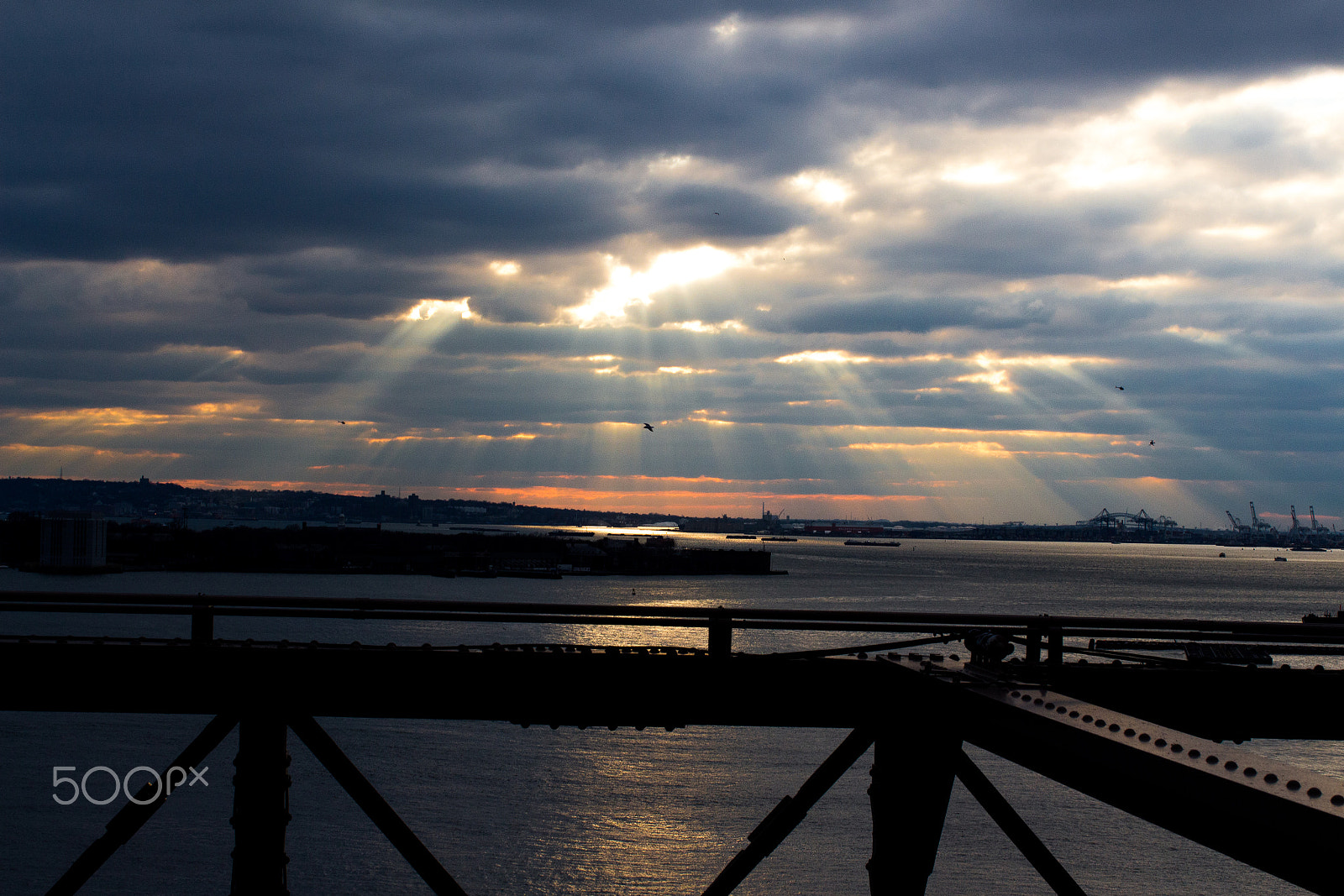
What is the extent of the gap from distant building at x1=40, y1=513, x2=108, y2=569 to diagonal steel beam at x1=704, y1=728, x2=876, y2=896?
576 ft

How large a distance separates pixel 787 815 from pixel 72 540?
590ft

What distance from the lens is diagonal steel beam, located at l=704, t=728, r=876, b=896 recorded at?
8.74m

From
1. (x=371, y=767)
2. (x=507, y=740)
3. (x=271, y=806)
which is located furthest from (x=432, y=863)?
(x=507, y=740)

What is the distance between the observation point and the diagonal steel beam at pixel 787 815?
8.74 m

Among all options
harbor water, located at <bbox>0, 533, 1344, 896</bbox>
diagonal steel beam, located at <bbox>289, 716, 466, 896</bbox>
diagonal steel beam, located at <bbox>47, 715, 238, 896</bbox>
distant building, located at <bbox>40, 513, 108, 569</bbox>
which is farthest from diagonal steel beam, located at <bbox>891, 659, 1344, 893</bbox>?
distant building, located at <bbox>40, 513, 108, 569</bbox>

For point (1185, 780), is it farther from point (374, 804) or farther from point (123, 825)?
point (123, 825)

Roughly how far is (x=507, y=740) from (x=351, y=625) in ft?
186

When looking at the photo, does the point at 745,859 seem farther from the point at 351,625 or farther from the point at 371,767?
the point at 351,625

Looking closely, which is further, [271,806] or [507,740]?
[507,740]

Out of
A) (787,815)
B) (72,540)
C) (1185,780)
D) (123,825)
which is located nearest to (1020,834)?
(787,815)

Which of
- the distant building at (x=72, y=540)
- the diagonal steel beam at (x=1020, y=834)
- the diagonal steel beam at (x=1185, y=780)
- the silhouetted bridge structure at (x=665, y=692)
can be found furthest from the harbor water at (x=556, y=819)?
the distant building at (x=72, y=540)

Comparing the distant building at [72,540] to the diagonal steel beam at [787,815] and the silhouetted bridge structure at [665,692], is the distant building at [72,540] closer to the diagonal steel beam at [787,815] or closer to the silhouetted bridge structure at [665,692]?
the silhouetted bridge structure at [665,692]

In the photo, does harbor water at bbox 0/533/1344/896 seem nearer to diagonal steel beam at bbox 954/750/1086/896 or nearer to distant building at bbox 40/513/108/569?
diagonal steel beam at bbox 954/750/1086/896

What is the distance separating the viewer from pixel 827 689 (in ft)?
30.8
